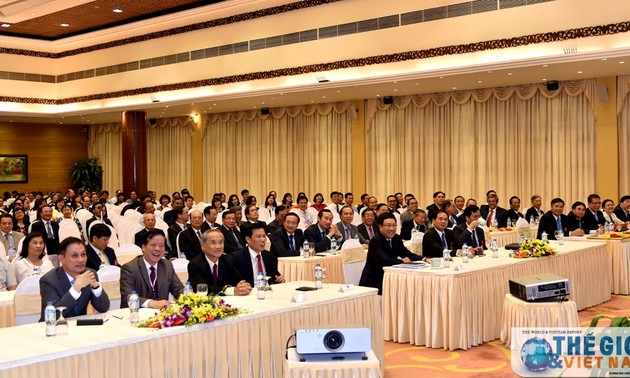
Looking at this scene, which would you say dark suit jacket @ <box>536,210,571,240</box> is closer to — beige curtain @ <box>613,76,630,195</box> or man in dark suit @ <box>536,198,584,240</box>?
man in dark suit @ <box>536,198,584,240</box>

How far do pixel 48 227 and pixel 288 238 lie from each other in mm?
4279

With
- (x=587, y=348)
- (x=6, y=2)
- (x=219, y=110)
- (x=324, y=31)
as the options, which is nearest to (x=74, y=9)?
(x=6, y=2)

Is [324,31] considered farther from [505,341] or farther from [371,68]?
[505,341]

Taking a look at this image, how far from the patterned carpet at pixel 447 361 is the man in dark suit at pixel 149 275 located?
7.04 feet

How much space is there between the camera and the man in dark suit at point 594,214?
11.9 m

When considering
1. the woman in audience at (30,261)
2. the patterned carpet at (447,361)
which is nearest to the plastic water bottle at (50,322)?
the woman in audience at (30,261)

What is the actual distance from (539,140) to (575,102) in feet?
3.69

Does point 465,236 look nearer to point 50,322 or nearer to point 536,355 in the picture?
point 536,355

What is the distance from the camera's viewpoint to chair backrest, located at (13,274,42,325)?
19.4 feet

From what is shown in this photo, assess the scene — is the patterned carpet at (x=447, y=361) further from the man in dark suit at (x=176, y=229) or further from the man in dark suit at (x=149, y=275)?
the man in dark suit at (x=176, y=229)

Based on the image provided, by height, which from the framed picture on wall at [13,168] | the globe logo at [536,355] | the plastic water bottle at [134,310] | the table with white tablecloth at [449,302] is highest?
the framed picture on wall at [13,168]

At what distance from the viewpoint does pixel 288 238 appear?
→ 10055 millimetres

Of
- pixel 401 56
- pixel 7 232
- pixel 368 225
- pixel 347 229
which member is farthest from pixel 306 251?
pixel 401 56

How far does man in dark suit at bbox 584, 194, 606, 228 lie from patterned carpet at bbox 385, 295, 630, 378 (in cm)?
490
